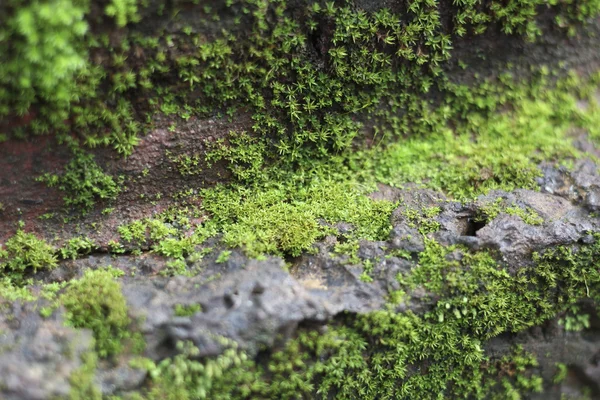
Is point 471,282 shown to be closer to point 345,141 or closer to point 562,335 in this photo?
point 562,335

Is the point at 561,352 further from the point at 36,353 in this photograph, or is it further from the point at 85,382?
the point at 36,353

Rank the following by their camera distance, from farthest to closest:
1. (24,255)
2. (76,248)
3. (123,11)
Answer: (76,248)
(24,255)
(123,11)

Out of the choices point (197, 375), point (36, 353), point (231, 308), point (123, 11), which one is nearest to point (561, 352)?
point (231, 308)

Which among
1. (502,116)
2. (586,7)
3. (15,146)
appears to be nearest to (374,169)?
(502,116)

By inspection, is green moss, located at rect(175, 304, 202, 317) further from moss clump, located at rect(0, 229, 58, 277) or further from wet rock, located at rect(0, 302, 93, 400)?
moss clump, located at rect(0, 229, 58, 277)

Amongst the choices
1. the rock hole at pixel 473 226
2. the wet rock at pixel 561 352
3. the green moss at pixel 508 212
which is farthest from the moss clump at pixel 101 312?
the wet rock at pixel 561 352

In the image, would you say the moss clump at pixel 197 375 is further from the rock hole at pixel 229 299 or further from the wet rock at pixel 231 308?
the rock hole at pixel 229 299
